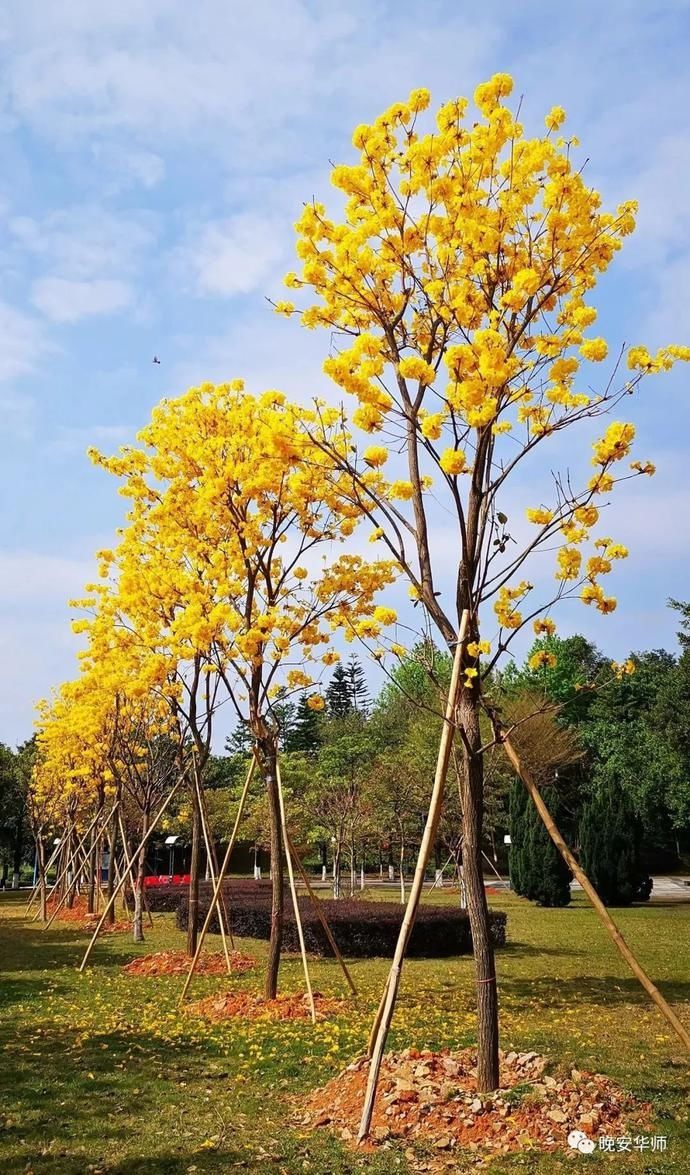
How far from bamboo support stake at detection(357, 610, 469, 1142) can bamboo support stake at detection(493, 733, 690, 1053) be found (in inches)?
14.3

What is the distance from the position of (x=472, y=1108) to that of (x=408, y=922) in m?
1.01

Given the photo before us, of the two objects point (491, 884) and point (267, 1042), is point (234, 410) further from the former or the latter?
point (491, 884)

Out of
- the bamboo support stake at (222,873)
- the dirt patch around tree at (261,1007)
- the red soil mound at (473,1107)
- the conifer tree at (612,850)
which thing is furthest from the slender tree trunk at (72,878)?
the red soil mound at (473,1107)

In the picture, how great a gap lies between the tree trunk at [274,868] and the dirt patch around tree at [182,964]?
2106mm

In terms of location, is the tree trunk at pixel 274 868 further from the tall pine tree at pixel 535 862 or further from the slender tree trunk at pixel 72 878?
the tall pine tree at pixel 535 862

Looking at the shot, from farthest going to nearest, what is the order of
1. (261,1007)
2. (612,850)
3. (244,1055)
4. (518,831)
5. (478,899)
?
(518,831)
(612,850)
(261,1007)
(244,1055)
(478,899)

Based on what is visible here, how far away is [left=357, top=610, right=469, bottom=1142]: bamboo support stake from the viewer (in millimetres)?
4305

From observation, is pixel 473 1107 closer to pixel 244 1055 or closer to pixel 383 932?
pixel 244 1055

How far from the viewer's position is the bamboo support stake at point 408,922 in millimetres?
4305

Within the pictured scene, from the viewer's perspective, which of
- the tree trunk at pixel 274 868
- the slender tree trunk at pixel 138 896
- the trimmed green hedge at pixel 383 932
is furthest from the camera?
the slender tree trunk at pixel 138 896

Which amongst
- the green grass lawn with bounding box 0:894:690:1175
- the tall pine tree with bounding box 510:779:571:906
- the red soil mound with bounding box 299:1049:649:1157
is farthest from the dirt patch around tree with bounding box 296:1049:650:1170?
the tall pine tree with bounding box 510:779:571:906

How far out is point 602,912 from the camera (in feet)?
15.0

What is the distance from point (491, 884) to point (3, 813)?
20.4 metres

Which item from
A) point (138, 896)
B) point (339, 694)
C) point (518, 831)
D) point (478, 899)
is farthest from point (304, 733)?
point (478, 899)
